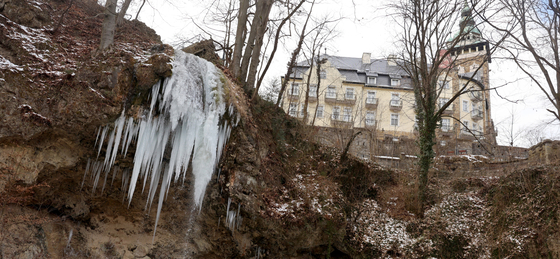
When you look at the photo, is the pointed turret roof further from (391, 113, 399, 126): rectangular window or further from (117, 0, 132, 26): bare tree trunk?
(391, 113, 399, 126): rectangular window

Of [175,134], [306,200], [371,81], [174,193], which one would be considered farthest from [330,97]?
[175,134]

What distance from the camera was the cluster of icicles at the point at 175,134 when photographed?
293 inches

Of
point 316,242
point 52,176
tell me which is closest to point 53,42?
point 52,176

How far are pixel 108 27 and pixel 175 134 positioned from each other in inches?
145

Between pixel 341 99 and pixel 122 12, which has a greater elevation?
pixel 341 99

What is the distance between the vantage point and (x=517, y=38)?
38.2 feet

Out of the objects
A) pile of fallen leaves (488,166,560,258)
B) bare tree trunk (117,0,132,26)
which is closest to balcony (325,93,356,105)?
pile of fallen leaves (488,166,560,258)

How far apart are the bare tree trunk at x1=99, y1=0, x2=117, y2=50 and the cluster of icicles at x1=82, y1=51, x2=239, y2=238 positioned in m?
1.88

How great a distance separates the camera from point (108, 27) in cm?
877

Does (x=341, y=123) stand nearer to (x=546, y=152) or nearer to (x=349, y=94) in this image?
(x=349, y=94)

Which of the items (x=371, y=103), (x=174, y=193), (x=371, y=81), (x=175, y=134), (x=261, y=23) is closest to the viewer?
(x=175, y=134)

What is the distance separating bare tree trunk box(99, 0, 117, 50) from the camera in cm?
868

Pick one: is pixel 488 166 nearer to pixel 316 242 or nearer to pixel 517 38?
pixel 517 38

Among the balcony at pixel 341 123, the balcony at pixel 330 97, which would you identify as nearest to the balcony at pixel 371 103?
the balcony at pixel 341 123
